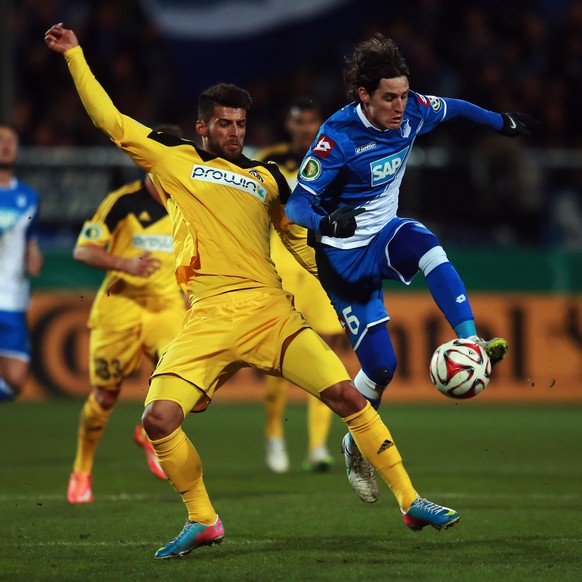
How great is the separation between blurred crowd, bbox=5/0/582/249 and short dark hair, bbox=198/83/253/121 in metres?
9.06

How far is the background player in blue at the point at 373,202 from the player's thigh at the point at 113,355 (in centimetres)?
236

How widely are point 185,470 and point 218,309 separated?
817 mm

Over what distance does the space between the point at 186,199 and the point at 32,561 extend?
6.41 ft

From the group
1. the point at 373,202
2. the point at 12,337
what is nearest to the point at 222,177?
the point at 373,202

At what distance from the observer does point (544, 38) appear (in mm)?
17422

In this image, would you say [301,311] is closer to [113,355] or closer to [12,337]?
[113,355]

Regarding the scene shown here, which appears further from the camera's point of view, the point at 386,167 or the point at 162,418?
the point at 386,167

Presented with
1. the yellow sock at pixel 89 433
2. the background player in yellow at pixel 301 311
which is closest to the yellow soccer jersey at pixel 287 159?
the background player in yellow at pixel 301 311

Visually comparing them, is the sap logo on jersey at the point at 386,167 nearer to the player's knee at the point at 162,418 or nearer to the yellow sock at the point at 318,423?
the player's knee at the point at 162,418

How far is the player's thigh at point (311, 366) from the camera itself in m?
6.42

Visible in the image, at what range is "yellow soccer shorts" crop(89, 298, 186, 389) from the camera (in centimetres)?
926

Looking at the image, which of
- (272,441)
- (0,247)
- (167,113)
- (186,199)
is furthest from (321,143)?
(167,113)

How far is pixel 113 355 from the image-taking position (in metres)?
9.30

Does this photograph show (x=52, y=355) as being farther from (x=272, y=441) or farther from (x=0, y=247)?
(x=272, y=441)
